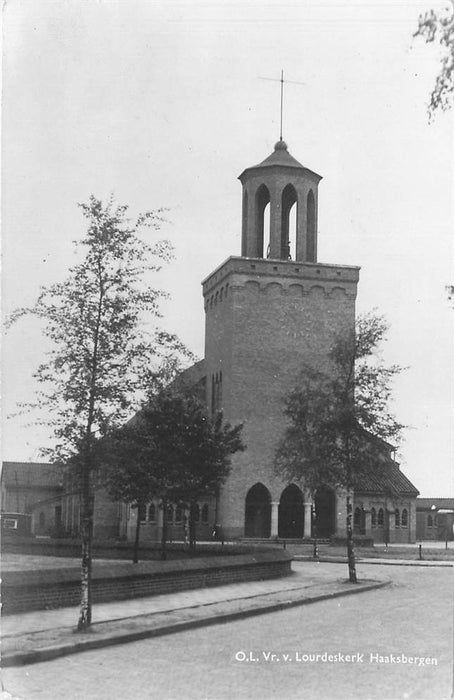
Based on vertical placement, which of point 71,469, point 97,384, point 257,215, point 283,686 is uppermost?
point 257,215

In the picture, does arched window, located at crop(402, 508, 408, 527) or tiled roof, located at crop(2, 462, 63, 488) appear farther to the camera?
tiled roof, located at crop(2, 462, 63, 488)

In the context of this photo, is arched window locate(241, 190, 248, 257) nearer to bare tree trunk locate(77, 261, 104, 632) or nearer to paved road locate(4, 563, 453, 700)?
paved road locate(4, 563, 453, 700)

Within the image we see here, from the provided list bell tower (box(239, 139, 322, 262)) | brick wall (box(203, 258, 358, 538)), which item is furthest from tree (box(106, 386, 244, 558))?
bell tower (box(239, 139, 322, 262))

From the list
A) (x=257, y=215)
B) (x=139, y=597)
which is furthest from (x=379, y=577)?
(x=257, y=215)

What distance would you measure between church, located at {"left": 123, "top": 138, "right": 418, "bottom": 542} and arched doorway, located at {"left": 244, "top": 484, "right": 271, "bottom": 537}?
2.2 inches

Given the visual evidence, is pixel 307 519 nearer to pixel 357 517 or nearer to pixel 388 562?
pixel 357 517

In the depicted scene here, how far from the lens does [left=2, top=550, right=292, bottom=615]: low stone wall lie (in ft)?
45.0

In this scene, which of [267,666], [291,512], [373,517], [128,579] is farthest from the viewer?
[373,517]

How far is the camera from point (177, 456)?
26297mm

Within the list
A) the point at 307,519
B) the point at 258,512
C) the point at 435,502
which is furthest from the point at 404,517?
the point at 435,502

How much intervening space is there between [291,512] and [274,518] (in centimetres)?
186

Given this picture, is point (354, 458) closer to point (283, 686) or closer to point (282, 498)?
point (283, 686)

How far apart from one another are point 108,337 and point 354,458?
1219cm

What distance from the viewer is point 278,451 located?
25250 millimetres
